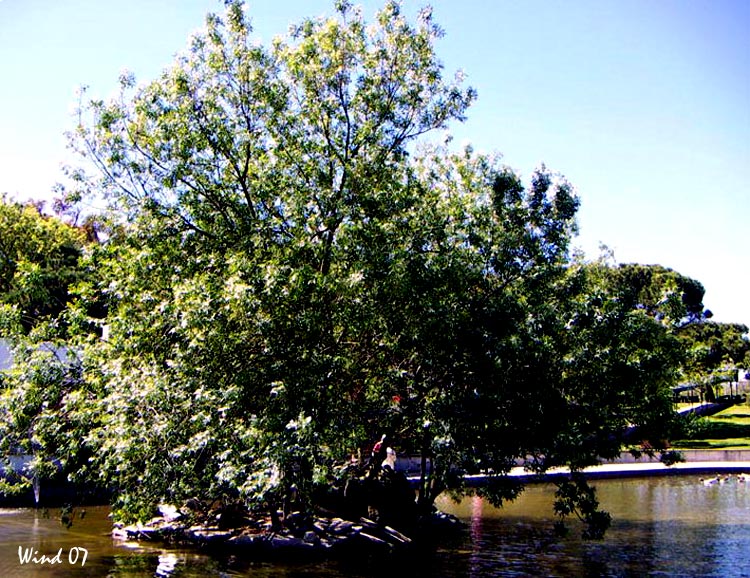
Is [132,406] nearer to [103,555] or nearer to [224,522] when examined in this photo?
[103,555]

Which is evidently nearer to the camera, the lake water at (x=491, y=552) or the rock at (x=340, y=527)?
the lake water at (x=491, y=552)

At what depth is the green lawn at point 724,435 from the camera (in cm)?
4888

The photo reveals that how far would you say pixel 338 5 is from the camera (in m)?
20.8

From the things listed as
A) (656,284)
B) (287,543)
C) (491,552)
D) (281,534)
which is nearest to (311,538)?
(287,543)

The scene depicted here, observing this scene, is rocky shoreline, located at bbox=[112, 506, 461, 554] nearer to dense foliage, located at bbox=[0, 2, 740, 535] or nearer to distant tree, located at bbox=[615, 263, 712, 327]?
dense foliage, located at bbox=[0, 2, 740, 535]

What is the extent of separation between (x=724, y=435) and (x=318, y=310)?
155ft

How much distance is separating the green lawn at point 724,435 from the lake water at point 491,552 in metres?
19.6

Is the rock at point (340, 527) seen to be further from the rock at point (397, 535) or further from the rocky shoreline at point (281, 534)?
the rock at point (397, 535)

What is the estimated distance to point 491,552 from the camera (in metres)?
20.6

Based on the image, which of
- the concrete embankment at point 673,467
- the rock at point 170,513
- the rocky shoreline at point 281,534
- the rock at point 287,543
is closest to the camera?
the rock at point 287,543

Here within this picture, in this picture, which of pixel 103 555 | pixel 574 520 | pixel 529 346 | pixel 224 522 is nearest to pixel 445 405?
pixel 529 346
